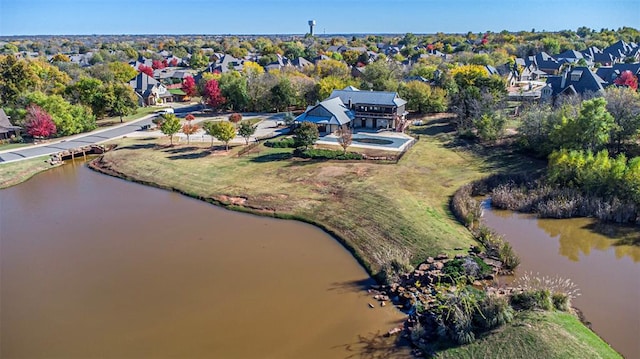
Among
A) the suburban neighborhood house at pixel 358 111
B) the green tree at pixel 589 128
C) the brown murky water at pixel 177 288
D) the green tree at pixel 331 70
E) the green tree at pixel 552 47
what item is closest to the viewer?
the brown murky water at pixel 177 288

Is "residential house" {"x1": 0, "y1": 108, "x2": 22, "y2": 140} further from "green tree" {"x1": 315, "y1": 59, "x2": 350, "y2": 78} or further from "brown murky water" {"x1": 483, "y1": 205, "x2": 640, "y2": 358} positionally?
"brown murky water" {"x1": 483, "y1": 205, "x2": 640, "y2": 358}

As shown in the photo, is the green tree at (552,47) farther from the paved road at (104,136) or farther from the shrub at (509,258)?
the shrub at (509,258)

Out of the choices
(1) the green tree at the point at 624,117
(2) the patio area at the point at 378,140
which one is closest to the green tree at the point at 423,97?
(2) the patio area at the point at 378,140

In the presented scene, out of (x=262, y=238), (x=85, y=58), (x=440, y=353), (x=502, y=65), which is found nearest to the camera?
(x=440, y=353)

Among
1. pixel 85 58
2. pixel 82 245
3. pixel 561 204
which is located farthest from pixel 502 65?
pixel 85 58

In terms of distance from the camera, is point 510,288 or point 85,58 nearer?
point 510,288

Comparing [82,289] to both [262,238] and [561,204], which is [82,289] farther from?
[561,204]

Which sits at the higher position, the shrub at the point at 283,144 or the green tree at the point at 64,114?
the green tree at the point at 64,114
